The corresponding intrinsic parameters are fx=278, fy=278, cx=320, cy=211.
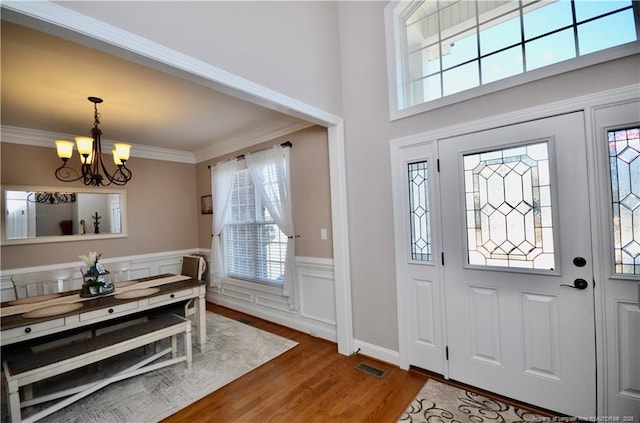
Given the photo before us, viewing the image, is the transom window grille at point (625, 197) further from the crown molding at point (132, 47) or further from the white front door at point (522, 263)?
the crown molding at point (132, 47)

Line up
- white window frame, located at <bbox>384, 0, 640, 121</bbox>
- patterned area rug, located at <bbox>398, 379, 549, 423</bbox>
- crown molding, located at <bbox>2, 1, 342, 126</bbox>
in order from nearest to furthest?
crown molding, located at <bbox>2, 1, 342, 126</bbox> → white window frame, located at <bbox>384, 0, 640, 121</bbox> → patterned area rug, located at <bbox>398, 379, 549, 423</bbox>

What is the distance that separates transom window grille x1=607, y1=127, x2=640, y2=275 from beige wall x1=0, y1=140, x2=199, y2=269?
5.24 metres

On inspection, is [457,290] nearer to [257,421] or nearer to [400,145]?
[400,145]

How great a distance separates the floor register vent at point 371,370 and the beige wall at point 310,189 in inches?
44.4

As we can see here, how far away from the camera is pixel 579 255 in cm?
177

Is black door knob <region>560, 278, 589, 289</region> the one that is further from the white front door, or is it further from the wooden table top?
the wooden table top

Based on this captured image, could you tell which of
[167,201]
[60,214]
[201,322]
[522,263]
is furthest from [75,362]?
[522,263]

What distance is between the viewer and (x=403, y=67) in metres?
2.57

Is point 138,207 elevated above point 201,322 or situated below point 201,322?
above

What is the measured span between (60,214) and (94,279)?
1839 millimetres

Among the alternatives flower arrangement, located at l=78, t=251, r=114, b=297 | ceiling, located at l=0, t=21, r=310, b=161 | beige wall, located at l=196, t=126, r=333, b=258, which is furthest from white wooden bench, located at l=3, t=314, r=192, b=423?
ceiling, located at l=0, t=21, r=310, b=161

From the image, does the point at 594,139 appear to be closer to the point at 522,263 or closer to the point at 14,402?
the point at 522,263

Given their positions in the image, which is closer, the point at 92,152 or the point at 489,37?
the point at 489,37

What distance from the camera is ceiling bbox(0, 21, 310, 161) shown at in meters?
2.01
